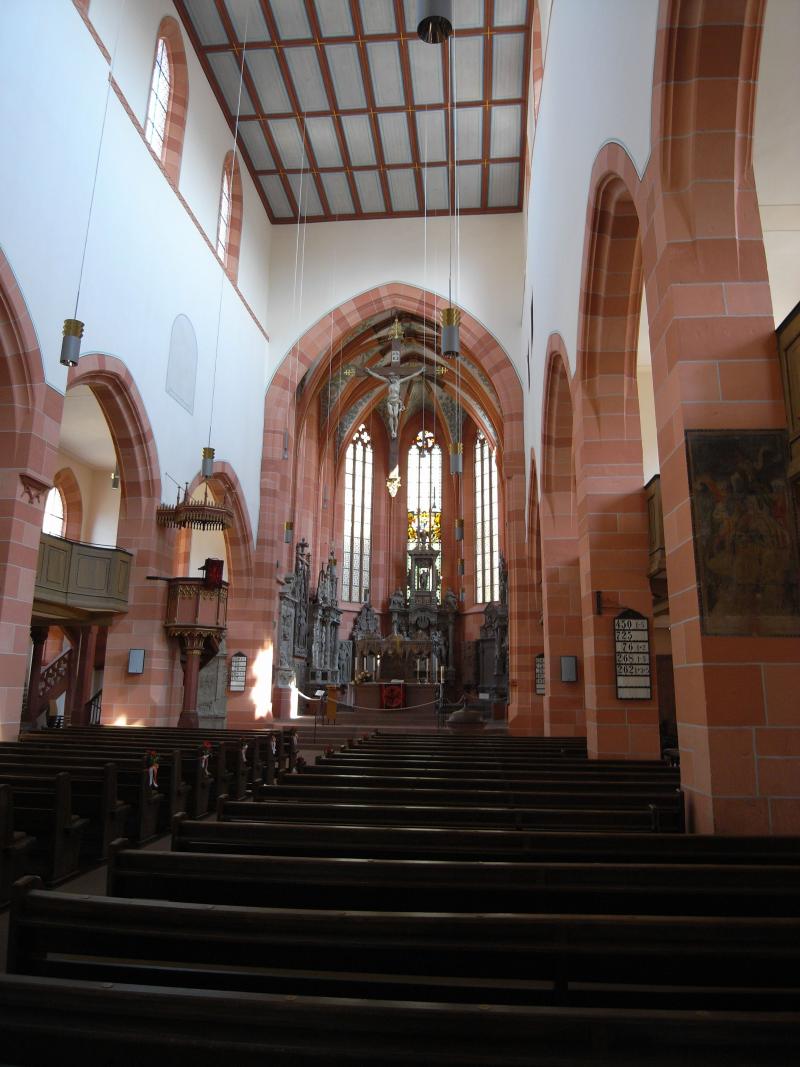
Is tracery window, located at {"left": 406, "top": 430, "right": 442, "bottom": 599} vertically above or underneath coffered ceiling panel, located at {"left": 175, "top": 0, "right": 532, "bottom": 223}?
underneath

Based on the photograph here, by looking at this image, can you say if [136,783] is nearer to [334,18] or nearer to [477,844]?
[477,844]

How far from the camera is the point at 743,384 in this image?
4.30m

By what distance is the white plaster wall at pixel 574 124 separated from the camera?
5281 mm

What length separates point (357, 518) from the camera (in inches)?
1104

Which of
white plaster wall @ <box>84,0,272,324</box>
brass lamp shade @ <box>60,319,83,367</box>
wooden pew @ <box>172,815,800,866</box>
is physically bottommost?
wooden pew @ <box>172,815,800,866</box>

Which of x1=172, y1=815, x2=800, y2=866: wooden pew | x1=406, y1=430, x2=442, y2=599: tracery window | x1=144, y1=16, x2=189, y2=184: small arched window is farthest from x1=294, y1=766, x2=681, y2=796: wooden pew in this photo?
x1=406, y1=430, x2=442, y2=599: tracery window

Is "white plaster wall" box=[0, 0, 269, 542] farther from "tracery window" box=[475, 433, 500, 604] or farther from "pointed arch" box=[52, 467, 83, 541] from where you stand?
"tracery window" box=[475, 433, 500, 604]

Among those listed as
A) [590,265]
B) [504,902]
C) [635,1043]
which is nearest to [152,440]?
[590,265]

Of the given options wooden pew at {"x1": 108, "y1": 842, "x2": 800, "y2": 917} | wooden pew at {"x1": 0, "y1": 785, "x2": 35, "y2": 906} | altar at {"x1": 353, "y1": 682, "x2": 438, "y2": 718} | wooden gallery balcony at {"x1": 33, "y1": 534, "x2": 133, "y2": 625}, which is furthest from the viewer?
altar at {"x1": 353, "y1": 682, "x2": 438, "y2": 718}

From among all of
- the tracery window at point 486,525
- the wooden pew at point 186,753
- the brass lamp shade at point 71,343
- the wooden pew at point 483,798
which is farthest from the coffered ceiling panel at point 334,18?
the tracery window at point 486,525

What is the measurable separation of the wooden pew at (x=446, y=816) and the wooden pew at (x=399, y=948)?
1.73 meters

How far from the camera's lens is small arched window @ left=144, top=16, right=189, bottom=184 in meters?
12.6

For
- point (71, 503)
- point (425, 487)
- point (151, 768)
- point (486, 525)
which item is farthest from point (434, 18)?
point (425, 487)

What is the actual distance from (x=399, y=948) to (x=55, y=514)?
19.5 m
